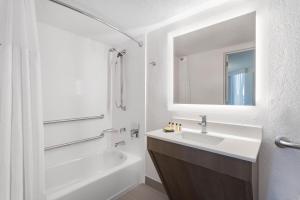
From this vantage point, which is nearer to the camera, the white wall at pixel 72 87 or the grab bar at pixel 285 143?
the grab bar at pixel 285 143

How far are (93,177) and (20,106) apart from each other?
3.23ft

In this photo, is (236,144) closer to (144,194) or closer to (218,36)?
(218,36)

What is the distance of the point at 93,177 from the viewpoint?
63.1 inches

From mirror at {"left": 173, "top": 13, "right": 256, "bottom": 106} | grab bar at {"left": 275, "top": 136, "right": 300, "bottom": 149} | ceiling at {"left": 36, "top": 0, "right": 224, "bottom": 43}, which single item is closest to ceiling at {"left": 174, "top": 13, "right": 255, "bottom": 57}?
mirror at {"left": 173, "top": 13, "right": 256, "bottom": 106}

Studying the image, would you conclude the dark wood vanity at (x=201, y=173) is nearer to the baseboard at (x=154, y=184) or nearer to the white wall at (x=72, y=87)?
the baseboard at (x=154, y=184)

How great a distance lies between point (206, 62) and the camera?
1.67 meters

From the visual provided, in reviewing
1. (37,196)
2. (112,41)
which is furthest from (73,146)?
(112,41)

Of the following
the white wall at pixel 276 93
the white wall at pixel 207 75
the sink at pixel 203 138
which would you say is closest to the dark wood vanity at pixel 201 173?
the white wall at pixel 276 93

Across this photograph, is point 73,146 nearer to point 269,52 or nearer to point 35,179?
point 35,179

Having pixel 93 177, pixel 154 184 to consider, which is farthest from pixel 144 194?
pixel 93 177

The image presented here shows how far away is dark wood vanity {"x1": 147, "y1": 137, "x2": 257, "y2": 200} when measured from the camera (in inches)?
38.6

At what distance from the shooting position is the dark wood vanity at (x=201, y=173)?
980mm

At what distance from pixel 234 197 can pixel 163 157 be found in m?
0.58

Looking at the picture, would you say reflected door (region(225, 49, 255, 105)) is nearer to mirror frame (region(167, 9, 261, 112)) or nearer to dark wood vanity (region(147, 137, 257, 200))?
mirror frame (region(167, 9, 261, 112))
